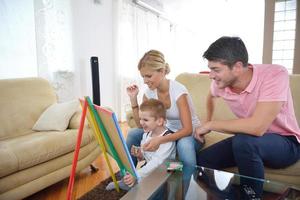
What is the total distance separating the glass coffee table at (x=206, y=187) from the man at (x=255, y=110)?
0.04 m

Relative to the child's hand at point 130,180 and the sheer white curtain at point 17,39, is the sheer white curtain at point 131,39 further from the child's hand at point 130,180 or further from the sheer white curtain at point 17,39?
the child's hand at point 130,180

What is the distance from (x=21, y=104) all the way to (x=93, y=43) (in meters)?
1.63

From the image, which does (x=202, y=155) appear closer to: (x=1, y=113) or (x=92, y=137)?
(x=92, y=137)

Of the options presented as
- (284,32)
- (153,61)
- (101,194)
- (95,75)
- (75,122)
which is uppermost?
(284,32)

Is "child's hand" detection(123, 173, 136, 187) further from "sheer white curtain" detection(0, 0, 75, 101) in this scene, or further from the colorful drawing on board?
"sheer white curtain" detection(0, 0, 75, 101)

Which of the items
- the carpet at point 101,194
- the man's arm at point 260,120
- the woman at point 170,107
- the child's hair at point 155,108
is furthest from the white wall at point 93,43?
the man's arm at point 260,120

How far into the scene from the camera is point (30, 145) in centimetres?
148

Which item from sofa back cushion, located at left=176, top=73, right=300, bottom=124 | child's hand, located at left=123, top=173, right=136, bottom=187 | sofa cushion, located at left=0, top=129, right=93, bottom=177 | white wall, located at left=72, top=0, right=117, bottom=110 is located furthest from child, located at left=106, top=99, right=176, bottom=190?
white wall, located at left=72, top=0, right=117, bottom=110

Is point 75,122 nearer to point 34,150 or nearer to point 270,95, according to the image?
point 34,150

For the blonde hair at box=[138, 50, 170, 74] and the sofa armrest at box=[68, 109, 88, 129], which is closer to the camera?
the blonde hair at box=[138, 50, 170, 74]

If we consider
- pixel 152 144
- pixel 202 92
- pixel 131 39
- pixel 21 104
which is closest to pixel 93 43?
Answer: pixel 131 39

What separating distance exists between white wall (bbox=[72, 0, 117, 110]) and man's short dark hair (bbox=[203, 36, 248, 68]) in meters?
2.35

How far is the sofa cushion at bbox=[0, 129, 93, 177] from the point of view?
4.41 ft

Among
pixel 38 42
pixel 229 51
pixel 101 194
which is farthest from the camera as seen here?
pixel 38 42
